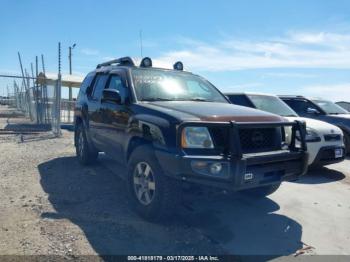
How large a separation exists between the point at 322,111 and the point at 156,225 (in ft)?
22.9

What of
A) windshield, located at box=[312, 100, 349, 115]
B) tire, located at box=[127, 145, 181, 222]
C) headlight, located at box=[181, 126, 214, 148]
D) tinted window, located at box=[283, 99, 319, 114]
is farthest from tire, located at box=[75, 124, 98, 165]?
windshield, located at box=[312, 100, 349, 115]

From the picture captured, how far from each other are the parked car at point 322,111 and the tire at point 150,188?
6.28 meters

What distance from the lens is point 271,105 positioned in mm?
8469

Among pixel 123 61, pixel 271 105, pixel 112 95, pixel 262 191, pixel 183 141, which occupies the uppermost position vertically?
pixel 123 61

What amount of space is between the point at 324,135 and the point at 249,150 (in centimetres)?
347

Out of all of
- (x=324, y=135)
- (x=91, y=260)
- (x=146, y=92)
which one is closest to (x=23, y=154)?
(x=146, y=92)

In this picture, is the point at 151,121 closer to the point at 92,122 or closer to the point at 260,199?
the point at 260,199

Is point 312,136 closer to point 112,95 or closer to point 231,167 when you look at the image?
point 231,167

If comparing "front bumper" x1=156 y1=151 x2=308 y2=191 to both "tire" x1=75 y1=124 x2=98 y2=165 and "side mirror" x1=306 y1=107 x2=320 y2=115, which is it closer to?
"tire" x1=75 y1=124 x2=98 y2=165

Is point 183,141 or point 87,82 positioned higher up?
point 87,82

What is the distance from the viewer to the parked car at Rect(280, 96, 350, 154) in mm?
9555

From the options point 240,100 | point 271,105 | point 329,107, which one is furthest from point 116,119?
point 329,107

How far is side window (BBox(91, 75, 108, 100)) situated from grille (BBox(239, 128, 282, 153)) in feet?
10.3

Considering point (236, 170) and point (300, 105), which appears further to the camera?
point (300, 105)
